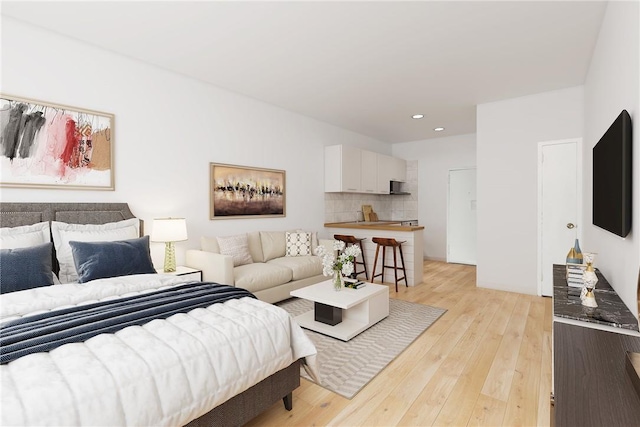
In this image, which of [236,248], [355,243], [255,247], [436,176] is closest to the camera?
[236,248]

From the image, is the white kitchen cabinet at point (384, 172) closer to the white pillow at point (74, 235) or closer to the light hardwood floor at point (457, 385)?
the light hardwood floor at point (457, 385)

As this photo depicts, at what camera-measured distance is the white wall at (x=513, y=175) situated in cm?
417

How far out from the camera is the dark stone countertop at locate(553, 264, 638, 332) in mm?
1642

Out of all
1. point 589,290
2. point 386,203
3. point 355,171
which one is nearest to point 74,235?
point 589,290

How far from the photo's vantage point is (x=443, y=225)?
700cm

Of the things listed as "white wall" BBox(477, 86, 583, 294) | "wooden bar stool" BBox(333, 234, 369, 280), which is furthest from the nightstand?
"white wall" BBox(477, 86, 583, 294)

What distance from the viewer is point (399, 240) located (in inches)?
199

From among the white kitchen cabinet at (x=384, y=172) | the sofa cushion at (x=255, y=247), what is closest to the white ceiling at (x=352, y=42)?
the sofa cushion at (x=255, y=247)

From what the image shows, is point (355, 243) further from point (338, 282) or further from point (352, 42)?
point (352, 42)

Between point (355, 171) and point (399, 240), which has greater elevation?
point (355, 171)

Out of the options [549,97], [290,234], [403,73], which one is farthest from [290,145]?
[549,97]

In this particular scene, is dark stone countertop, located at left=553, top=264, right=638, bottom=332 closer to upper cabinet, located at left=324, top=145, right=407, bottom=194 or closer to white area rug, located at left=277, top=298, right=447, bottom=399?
white area rug, located at left=277, top=298, right=447, bottom=399

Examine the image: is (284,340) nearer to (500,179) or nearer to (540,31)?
(540,31)

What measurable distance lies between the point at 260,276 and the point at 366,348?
1465 mm
